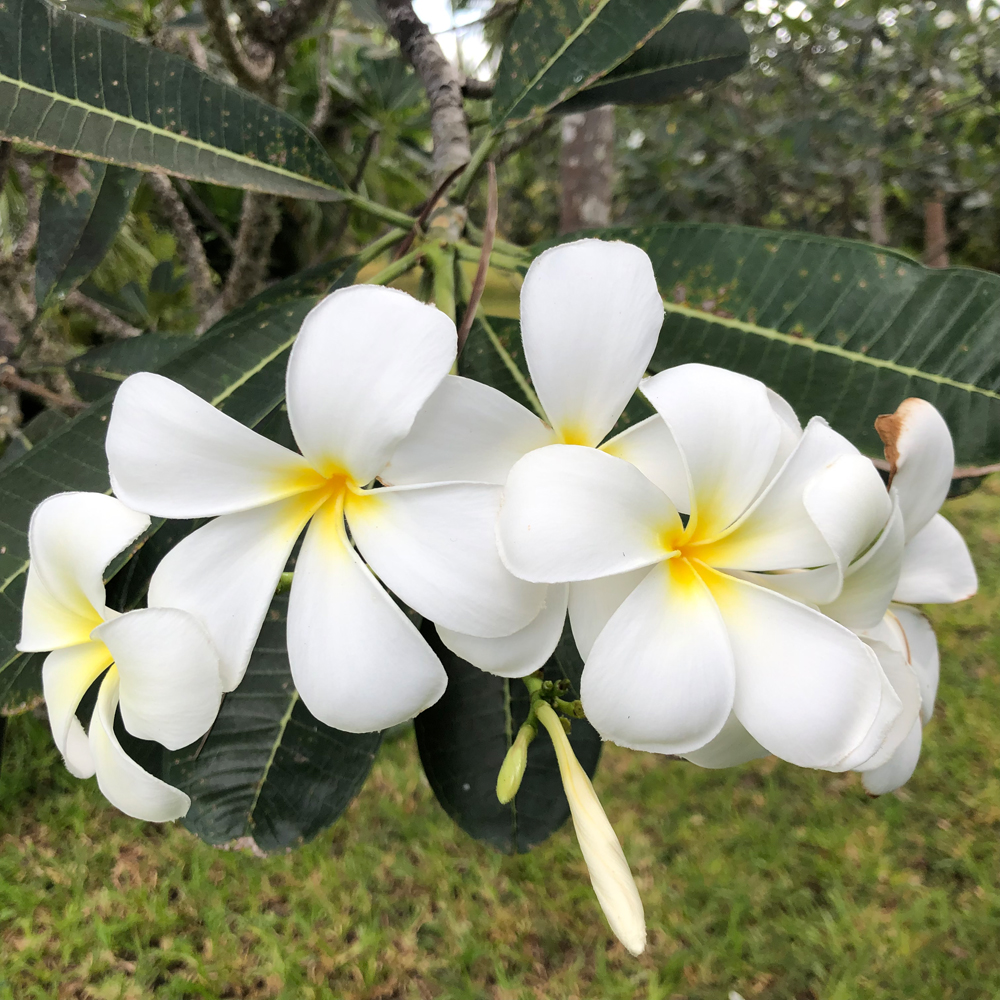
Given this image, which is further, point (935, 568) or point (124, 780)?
point (935, 568)

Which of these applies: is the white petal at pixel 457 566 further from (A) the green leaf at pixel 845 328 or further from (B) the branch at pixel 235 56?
(B) the branch at pixel 235 56

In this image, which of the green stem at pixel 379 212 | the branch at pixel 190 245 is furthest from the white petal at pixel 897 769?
the branch at pixel 190 245

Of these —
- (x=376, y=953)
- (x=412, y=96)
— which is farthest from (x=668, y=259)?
(x=412, y=96)

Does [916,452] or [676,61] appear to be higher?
[676,61]

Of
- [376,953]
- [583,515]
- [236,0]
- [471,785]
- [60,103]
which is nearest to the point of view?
[583,515]

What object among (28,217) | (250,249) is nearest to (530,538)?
(250,249)

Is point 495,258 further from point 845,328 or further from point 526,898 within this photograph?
point 526,898

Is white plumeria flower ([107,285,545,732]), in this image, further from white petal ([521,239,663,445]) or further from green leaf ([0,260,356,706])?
green leaf ([0,260,356,706])

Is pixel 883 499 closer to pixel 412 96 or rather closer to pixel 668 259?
pixel 668 259
